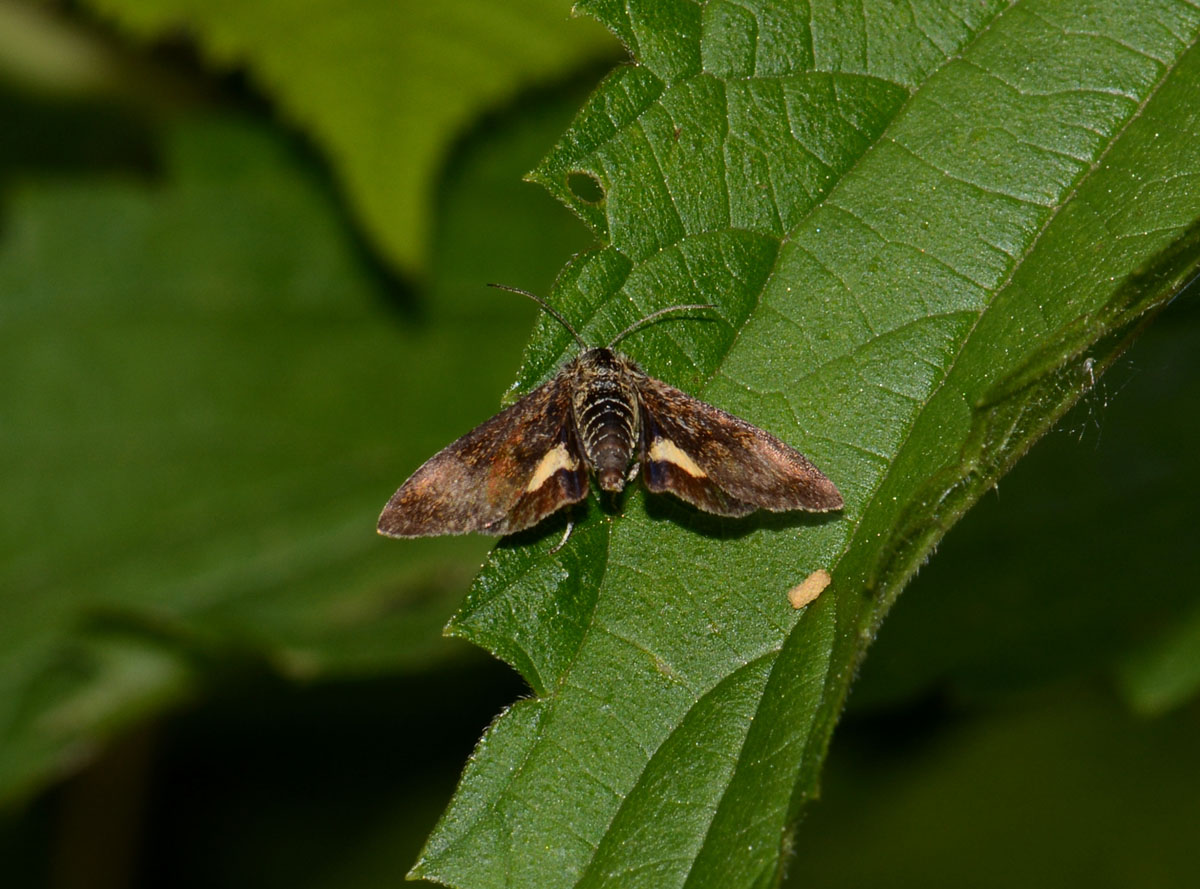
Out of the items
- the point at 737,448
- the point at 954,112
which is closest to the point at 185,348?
the point at 737,448

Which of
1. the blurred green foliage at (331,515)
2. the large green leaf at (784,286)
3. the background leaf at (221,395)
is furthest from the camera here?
the background leaf at (221,395)

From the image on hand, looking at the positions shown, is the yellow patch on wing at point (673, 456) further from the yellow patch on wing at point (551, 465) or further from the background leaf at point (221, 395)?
the background leaf at point (221, 395)

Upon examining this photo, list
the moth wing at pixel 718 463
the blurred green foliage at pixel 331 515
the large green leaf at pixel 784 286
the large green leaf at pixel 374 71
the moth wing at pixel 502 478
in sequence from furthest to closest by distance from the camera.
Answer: the large green leaf at pixel 374 71 → the blurred green foliage at pixel 331 515 → the moth wing at pixel 502 478 → the moth wing at pixel 718 463 → the large green leaf at pixel 784 286

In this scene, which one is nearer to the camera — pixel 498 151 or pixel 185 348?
pixel 185 348

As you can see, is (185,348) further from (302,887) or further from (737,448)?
(737,448)

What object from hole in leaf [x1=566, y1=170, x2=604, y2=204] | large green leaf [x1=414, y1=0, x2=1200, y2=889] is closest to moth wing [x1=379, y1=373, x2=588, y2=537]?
large green leaf [x1=414, y1=0, x2=1200, y2=889]

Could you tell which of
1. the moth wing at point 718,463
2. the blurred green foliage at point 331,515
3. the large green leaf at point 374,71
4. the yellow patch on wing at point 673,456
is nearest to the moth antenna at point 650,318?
the moth wing at point 718,463
